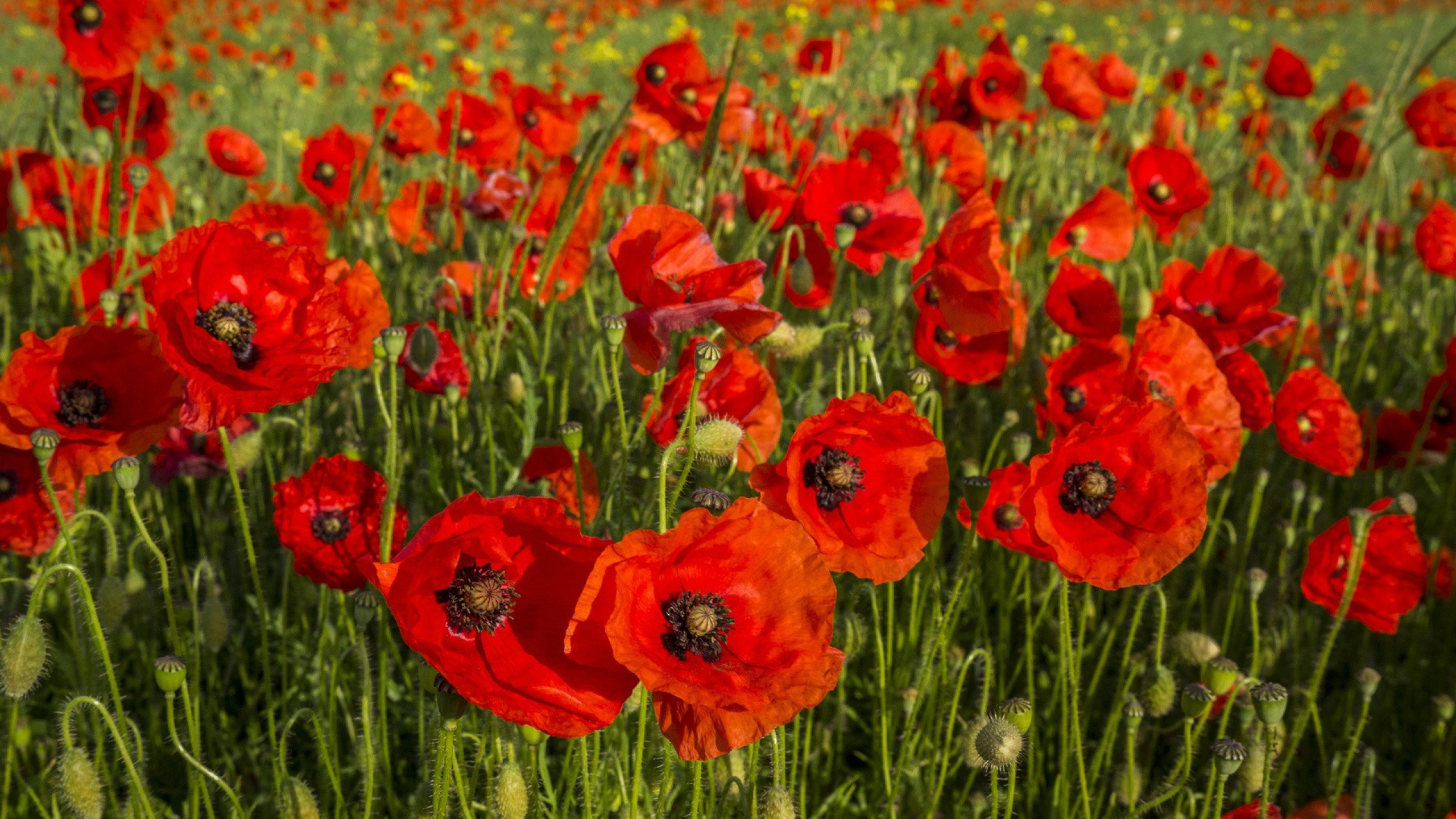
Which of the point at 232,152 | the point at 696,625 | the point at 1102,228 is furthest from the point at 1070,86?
A: the point at 696,625

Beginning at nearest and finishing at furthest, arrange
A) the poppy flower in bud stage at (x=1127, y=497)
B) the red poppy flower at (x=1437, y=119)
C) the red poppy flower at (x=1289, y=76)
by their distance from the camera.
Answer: the poppy flower in bud stage at (x=1127, y=497) → the red poppy flower at (x=1437, y=119) → the red poppy flower at (x=1289, y=76)

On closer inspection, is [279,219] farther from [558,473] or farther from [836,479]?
[836,479]

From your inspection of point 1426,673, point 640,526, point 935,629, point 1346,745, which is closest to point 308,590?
point 640,526

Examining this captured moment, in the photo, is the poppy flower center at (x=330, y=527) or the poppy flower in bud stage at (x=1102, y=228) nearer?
the poppy flower center at (x=330, y=527)

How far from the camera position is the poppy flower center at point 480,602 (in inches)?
45.3

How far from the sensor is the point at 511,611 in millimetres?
1164

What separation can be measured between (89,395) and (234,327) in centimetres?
26

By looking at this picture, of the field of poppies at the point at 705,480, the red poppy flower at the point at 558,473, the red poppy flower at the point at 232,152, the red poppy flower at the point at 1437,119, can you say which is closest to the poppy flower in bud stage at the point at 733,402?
the field of poppies at the point at 705,480

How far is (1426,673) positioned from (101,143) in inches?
114

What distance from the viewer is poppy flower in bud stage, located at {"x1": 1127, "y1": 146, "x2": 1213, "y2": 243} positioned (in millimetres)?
2605

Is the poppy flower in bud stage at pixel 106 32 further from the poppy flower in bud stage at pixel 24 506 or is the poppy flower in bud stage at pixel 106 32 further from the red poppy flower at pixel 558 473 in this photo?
the red poppy flower at pixel 558 473

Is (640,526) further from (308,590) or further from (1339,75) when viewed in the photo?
(1339,75)

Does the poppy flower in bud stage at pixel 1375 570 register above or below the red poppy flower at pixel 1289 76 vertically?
below

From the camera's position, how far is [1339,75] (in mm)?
10305
